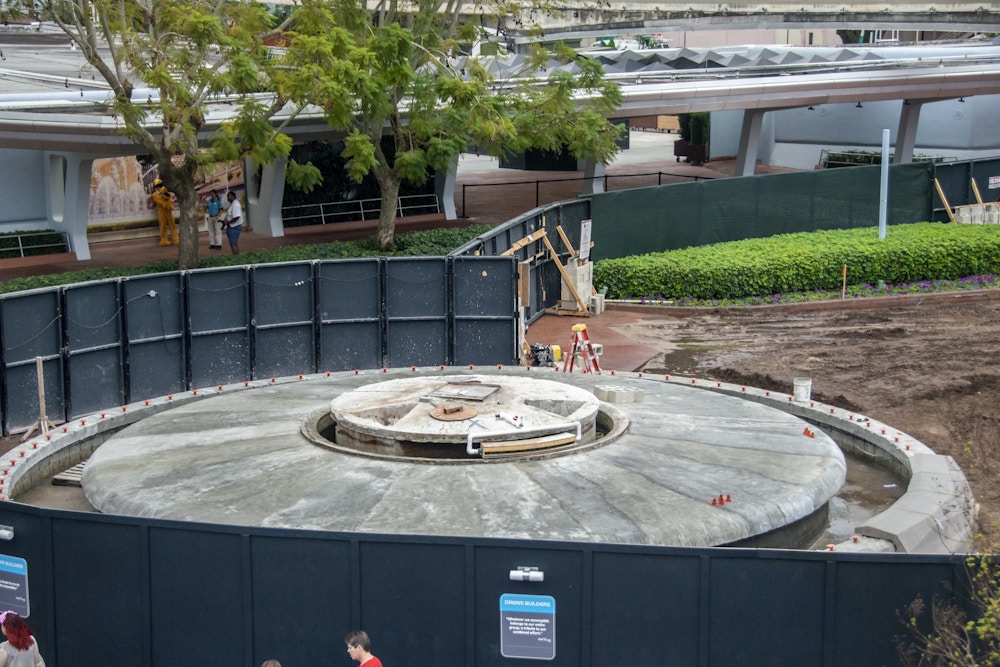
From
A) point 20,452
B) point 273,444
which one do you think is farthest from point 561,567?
point 20,452

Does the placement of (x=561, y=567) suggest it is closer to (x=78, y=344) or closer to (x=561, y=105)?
(x=78, y=344)

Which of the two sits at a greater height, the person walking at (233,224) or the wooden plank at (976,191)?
the wooden plank at (976,191)

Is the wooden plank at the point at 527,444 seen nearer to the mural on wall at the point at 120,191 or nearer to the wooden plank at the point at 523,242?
the wooden plank at the point at 523,242

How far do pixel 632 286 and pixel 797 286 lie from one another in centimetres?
439

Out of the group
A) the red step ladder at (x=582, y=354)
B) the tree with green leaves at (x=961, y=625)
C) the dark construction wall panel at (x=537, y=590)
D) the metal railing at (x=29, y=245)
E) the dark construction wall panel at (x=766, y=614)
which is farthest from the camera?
the metal railing at (x=29, y=245)

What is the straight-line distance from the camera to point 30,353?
18.4 m

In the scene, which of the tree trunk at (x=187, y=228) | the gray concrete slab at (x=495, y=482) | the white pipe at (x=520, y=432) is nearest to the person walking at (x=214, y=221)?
the tree trunk at (x=187, y=228)

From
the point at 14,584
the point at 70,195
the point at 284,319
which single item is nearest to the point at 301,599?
the point at 14,584

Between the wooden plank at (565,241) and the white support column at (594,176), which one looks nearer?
the wooden plank at (565,241)

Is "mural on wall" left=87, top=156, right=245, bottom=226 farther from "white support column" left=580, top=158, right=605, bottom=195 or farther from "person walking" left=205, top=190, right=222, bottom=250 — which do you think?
"white support column" left=580, top=158, right=605, bottom=195

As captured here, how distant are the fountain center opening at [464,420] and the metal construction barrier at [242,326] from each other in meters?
5.22

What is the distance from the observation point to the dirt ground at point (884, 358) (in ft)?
62.8

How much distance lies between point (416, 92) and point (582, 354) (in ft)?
38.2

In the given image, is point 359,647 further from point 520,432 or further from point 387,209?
point 387,209
